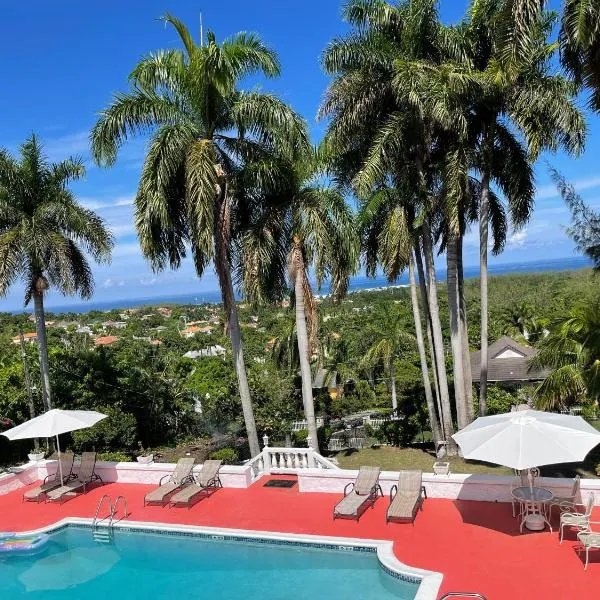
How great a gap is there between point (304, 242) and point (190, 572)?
868 cm

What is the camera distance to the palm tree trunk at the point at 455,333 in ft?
53.8

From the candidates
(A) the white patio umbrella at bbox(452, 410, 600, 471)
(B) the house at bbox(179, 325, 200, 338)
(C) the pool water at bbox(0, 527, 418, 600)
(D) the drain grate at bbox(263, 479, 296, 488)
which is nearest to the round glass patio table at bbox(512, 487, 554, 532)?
(A) the white patio umbrella at bbox(452, 410, 600, 471)

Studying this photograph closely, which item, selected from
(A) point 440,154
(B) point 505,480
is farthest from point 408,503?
(A) point 440,154

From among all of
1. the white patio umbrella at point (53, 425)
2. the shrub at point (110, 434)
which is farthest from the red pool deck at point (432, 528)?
the shrub at point (110, 434)

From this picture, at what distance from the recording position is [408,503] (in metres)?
11.2

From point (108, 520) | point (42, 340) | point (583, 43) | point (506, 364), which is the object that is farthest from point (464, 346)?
point (506, 364)

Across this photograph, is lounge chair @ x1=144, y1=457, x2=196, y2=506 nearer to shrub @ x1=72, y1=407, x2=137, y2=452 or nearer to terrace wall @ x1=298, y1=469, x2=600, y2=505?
terrace wall @ x1=298, y1=469, x2=600, y2=505

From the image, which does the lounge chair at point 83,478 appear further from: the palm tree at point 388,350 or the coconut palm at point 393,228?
the palm tree at point 388,350

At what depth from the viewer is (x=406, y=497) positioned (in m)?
11.4

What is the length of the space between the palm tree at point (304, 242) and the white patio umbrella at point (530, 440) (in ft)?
21.3

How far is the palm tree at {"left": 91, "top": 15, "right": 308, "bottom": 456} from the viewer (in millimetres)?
14391

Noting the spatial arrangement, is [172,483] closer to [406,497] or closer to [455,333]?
[406,497]

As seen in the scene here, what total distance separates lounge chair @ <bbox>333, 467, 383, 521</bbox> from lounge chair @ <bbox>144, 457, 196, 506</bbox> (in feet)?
13.4

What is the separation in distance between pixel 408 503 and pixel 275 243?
7.98 metres
